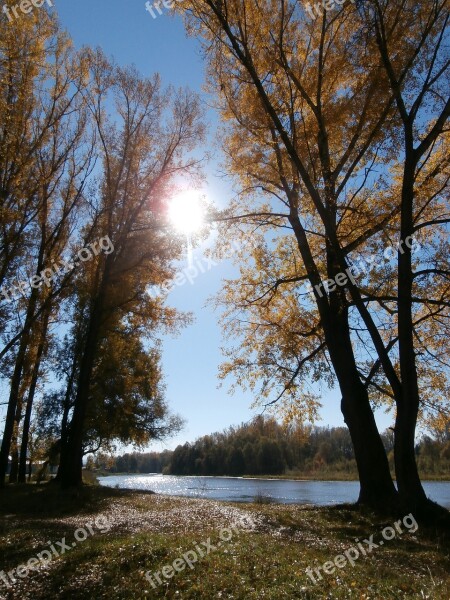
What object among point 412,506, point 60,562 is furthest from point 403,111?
point 60,562

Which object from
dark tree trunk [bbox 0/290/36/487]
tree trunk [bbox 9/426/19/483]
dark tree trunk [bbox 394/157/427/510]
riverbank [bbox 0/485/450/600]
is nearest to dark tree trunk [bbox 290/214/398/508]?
dark tree trunk [bbox 394/157/427/510]

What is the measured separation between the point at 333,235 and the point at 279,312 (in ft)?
15.8

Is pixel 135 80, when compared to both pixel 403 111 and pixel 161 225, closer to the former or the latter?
pixel 161 225

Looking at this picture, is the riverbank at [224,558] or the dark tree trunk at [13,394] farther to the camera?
the dark tree trunk at [13,394]

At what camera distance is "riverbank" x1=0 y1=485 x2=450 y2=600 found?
5.15 m

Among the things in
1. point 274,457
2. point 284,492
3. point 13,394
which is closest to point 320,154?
point 13,394

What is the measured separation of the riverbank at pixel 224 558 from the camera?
5.15 m

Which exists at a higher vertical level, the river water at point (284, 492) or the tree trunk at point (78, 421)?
the tree trunk at point (78, 421)

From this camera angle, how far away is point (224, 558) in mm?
6117

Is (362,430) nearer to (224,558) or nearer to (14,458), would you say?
(224,558)

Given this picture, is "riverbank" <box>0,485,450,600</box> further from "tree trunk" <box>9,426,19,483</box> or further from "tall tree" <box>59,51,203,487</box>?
"tree trunk" <box>9,426,19,483</box>

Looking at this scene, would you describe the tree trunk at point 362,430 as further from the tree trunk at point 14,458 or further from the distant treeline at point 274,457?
the distant treeline at point 274,457

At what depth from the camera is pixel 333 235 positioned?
12.6m

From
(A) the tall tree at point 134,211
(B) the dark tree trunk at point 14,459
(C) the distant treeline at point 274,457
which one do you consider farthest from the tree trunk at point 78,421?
(C) the distant treeline at point 274,457
